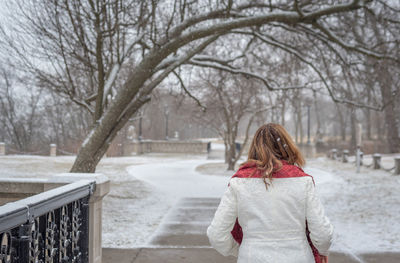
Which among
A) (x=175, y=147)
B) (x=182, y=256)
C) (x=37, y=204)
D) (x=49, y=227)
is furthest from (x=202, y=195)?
(x=175, y=147)

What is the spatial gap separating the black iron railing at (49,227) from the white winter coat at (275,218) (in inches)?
48.1

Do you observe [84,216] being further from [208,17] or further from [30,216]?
[208,17]

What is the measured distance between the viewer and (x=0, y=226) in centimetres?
220

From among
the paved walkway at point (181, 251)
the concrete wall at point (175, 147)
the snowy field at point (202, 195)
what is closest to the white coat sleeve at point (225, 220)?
the paved walkway at point (181, 251)

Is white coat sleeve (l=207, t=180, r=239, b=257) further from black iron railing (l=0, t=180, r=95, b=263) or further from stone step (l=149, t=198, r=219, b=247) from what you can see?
stone step (l=149, t=198, r=219, b=247)

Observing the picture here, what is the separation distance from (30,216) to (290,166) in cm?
174

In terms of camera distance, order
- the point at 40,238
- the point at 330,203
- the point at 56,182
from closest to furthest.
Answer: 1. the point at 40,238
2. the point at 56,182
3. the point at 330,203

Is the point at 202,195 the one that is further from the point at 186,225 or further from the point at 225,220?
the point at 225,220

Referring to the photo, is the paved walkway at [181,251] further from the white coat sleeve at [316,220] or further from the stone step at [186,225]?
the white coat sleeve at [316,220]

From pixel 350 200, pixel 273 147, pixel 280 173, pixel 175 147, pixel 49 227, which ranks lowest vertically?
pixel 350 200

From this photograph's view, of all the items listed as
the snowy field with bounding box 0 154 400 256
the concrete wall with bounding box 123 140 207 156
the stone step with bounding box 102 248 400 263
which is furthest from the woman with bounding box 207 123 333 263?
the concrete wall with bounding box 123 140 207 156

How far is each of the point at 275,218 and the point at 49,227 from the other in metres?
1.79


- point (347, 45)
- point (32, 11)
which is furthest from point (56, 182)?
point (347, 45)

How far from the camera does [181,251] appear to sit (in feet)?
19.3
